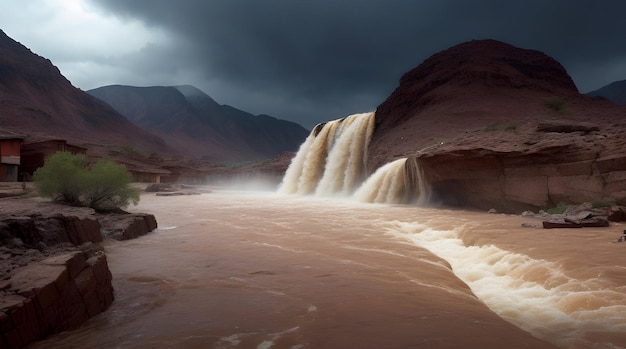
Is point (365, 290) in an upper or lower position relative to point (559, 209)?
lower

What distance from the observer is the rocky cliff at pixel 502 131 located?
1302 cm

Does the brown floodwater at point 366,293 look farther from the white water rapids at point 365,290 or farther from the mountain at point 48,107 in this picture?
the mountain at point 48,107

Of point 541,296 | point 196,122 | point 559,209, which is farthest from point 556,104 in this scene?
point 196,122

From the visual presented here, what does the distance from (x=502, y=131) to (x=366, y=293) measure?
17.4 meters

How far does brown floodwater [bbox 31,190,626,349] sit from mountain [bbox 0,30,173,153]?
164ft

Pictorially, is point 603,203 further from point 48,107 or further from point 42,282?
point 48,107

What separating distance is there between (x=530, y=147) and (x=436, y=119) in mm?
16885

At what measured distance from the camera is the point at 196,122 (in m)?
123

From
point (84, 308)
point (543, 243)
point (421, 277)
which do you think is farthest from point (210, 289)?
point (543, 243)

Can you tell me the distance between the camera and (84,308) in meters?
3.60

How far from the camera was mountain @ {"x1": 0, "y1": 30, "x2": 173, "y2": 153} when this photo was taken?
51.5 m

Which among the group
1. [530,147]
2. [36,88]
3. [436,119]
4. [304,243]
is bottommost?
[304,243]

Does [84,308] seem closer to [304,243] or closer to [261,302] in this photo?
[261,302]

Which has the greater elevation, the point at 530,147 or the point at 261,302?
the point at 530,147
